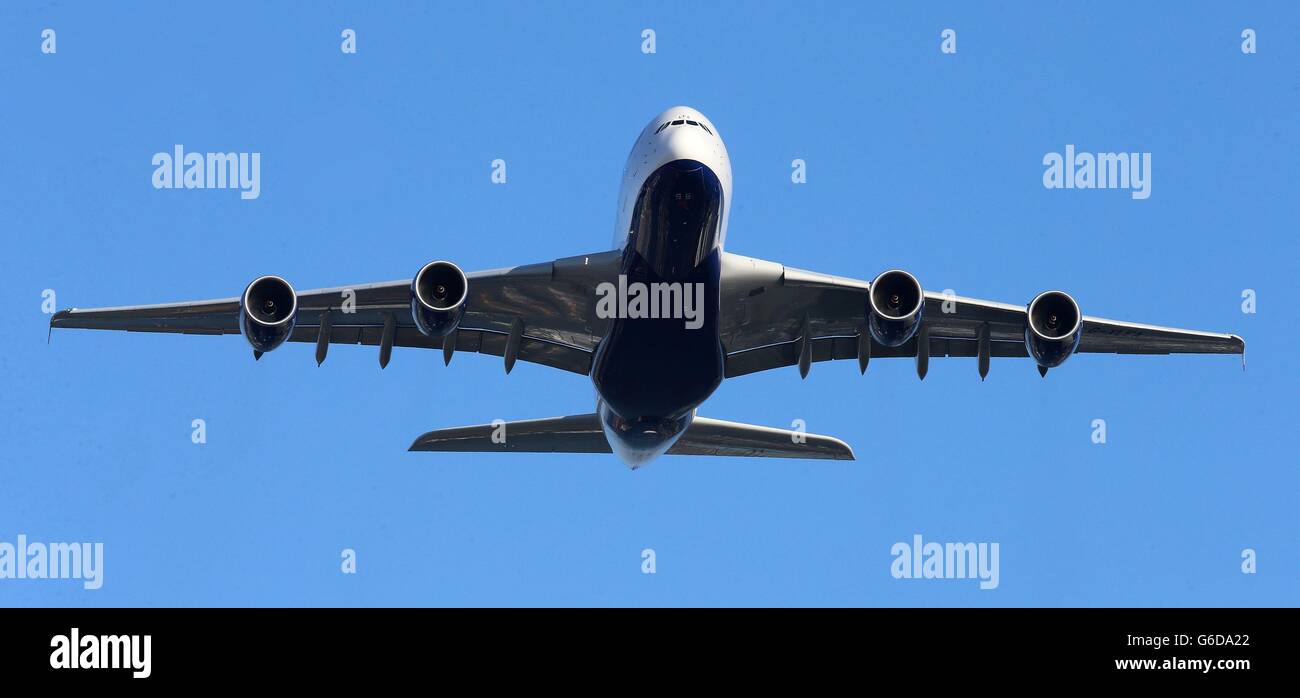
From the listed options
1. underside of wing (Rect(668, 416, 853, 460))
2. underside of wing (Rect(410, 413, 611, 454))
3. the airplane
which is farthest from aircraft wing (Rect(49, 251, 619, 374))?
underside of wing (Rect(668, 416, 853, 460))

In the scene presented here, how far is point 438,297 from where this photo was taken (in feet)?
87.1

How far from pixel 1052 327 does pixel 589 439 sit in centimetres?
970

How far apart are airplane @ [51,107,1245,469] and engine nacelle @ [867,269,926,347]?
0.08 feet

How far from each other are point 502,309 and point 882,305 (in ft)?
23.8

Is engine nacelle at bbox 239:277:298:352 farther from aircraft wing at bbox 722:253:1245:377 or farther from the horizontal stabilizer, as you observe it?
aircraft wing at bbox 722:253:1245:377

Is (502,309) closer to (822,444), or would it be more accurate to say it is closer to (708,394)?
(708,394)

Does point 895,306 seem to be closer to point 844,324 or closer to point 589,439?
point 844,324

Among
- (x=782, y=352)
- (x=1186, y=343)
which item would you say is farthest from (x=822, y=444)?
(x=1186, y=343)

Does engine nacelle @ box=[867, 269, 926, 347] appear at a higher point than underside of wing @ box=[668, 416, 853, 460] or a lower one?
higher

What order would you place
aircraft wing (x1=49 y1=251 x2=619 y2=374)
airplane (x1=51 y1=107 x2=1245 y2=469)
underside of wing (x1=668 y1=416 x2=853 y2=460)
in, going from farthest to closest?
underside of wing (x1=668 y1=416 x2=853 y2=460) → aircraft wing (x1=49 y1=251 x2=619 y2=374) → airplane (x1=51 y1=107 x2=1245 y2=469)

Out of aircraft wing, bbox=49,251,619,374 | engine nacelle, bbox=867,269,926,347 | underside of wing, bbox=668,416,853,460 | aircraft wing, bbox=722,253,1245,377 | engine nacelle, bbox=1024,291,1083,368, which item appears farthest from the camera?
underside of wing, bbox=668,416,853,460

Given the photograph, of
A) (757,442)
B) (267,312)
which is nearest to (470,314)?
(267,312)

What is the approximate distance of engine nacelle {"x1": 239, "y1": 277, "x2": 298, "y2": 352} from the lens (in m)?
26.1

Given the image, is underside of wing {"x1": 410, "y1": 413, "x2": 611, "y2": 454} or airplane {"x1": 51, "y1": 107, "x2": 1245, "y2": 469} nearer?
airplane {"x1": 51, "y1": 107, "x2": 1245, "y2": 469}
